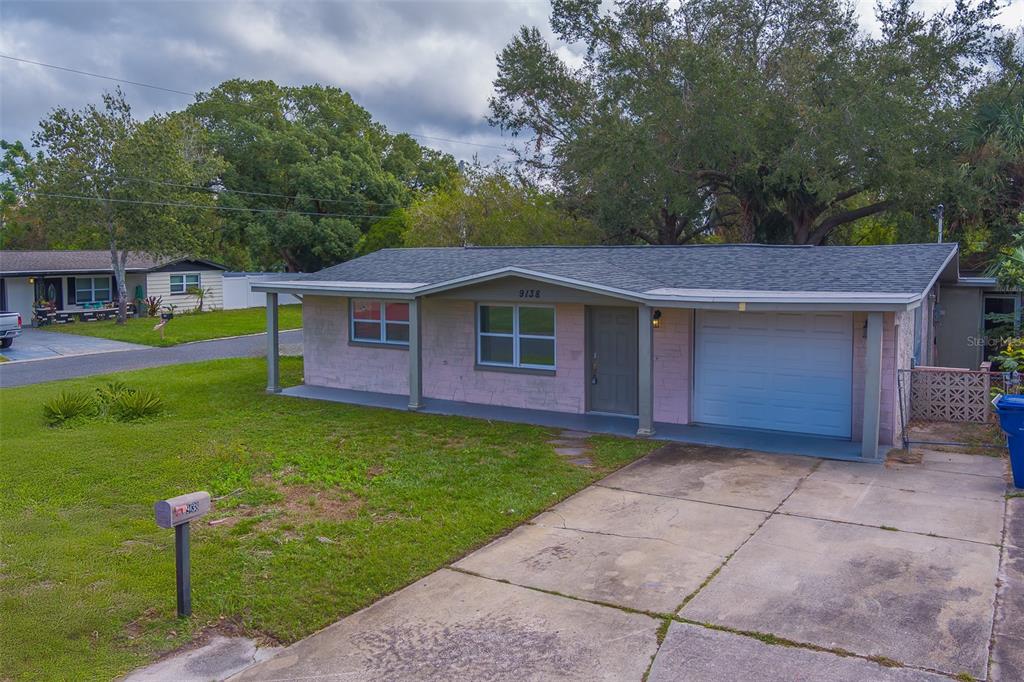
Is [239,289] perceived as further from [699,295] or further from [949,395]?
[949,395]

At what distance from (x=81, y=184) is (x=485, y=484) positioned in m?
28.8

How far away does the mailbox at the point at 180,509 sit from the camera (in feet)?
19.9

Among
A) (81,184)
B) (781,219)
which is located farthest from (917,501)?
(81,184)

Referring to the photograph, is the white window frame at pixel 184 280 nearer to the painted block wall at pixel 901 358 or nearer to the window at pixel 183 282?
the window at pixel 183 282

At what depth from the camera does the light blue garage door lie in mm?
12070

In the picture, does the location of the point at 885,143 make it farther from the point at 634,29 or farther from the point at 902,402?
the point at 902,402

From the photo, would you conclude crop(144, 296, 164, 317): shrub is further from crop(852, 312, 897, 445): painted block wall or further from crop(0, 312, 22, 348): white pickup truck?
crop(852, 312, 897, 445): painted block wall

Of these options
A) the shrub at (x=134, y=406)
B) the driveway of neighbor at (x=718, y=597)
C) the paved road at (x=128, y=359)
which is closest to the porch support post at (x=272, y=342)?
the shrub at (x=134, y=406)

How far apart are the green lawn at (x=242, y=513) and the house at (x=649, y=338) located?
1543mm

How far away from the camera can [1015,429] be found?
9.19m

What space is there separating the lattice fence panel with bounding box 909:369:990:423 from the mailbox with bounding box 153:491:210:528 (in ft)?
36.9

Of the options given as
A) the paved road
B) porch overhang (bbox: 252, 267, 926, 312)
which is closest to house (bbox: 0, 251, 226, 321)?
the paved road

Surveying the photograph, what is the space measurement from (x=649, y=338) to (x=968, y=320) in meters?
10.5

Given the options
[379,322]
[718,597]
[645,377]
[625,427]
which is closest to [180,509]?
[718,597]
